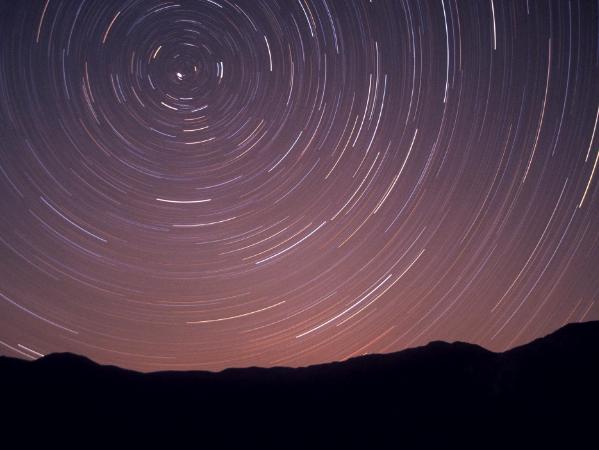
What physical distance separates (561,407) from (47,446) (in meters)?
14.2

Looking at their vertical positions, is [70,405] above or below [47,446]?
above

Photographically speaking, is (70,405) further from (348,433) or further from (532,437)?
(532,437)

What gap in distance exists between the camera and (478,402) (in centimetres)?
1391

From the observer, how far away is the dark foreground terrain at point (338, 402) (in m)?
13.1

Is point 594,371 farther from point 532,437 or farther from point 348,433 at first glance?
point 348,433

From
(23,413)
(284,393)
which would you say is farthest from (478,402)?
(23,413)

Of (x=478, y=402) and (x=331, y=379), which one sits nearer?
(x=478, y=402)

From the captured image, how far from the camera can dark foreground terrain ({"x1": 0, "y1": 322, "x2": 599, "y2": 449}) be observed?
1315 centimetres

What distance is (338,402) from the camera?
50.4 ft

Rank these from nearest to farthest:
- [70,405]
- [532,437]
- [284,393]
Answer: [532,437], [70,405], [284,393]

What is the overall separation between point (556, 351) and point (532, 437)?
111 inches

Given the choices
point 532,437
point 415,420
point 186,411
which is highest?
point 186,411

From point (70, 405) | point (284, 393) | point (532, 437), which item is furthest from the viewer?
point (284, 393)

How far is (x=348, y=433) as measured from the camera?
46.2ft
